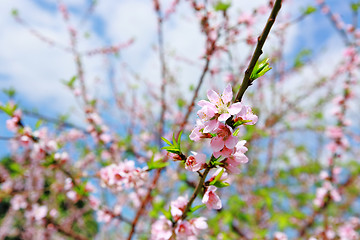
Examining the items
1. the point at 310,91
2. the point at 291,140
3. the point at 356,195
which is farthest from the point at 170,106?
the point at 356,195

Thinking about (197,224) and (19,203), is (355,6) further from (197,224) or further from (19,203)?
(19,203)

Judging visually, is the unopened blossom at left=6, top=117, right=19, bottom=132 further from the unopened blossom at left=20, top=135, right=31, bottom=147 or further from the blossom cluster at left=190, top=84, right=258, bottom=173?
the blossom cluster at left=190, top=84, right=258, bottom=173

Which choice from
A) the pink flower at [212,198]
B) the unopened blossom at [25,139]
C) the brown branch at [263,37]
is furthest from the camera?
the unopened blossom at [25,139]

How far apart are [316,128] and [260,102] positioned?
2065 mm

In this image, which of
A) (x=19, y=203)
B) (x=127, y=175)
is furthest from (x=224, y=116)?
(x=19, y=203)

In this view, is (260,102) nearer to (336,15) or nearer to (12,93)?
(336,15)

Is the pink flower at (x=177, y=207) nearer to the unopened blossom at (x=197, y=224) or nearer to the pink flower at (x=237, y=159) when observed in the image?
the unopened blossom at (x=197, y=224)

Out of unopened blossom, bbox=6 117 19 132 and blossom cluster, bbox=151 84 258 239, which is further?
unopened blossom, bbox=6 117 19 132

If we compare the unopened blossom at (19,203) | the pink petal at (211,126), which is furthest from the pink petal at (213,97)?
the unopened blossom at (19,203)

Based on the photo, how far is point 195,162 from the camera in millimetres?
1240

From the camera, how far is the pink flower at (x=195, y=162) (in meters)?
1.23

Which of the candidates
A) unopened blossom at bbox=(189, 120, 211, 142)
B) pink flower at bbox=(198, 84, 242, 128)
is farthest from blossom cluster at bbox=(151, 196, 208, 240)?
pink flower at bbox=(198, 84, 242, 128)

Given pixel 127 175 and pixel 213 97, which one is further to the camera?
pixel 127 175

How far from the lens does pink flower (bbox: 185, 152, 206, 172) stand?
4.03 feet
